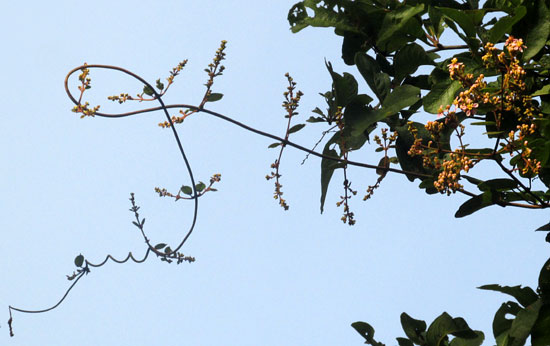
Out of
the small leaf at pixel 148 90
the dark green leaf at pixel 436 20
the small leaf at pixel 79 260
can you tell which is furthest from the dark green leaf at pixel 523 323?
the small leaf at pixel 79 260

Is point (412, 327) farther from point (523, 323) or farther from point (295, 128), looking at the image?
point (295, 128)

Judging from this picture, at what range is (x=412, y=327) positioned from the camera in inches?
104

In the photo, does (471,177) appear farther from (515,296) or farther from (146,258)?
(146,258)

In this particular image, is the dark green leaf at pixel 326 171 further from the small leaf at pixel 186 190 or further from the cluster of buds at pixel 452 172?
the small leaf at pixel 186 190

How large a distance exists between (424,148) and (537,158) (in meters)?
0.40

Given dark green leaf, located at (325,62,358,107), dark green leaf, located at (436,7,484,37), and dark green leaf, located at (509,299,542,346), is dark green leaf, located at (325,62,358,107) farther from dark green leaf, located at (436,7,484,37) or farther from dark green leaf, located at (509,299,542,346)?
dark green leaf, located at (509,299,542,346)


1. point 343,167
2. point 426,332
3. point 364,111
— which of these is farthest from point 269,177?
point 426,332

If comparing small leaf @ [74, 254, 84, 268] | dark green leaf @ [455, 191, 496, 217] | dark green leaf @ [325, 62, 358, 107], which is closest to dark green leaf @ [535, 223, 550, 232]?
dark green leaf @ [455, 191, 496, 217]

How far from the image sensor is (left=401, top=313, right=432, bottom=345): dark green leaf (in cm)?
262

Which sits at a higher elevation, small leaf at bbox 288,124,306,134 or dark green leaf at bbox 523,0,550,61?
small leaf at bbox 288,124,306,134

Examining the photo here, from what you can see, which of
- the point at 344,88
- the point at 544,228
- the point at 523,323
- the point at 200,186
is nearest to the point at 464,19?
the point at 344,88

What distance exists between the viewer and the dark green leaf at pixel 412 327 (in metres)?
2.62

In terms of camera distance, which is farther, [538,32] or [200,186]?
[200,186]

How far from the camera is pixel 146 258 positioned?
9.98 ft
